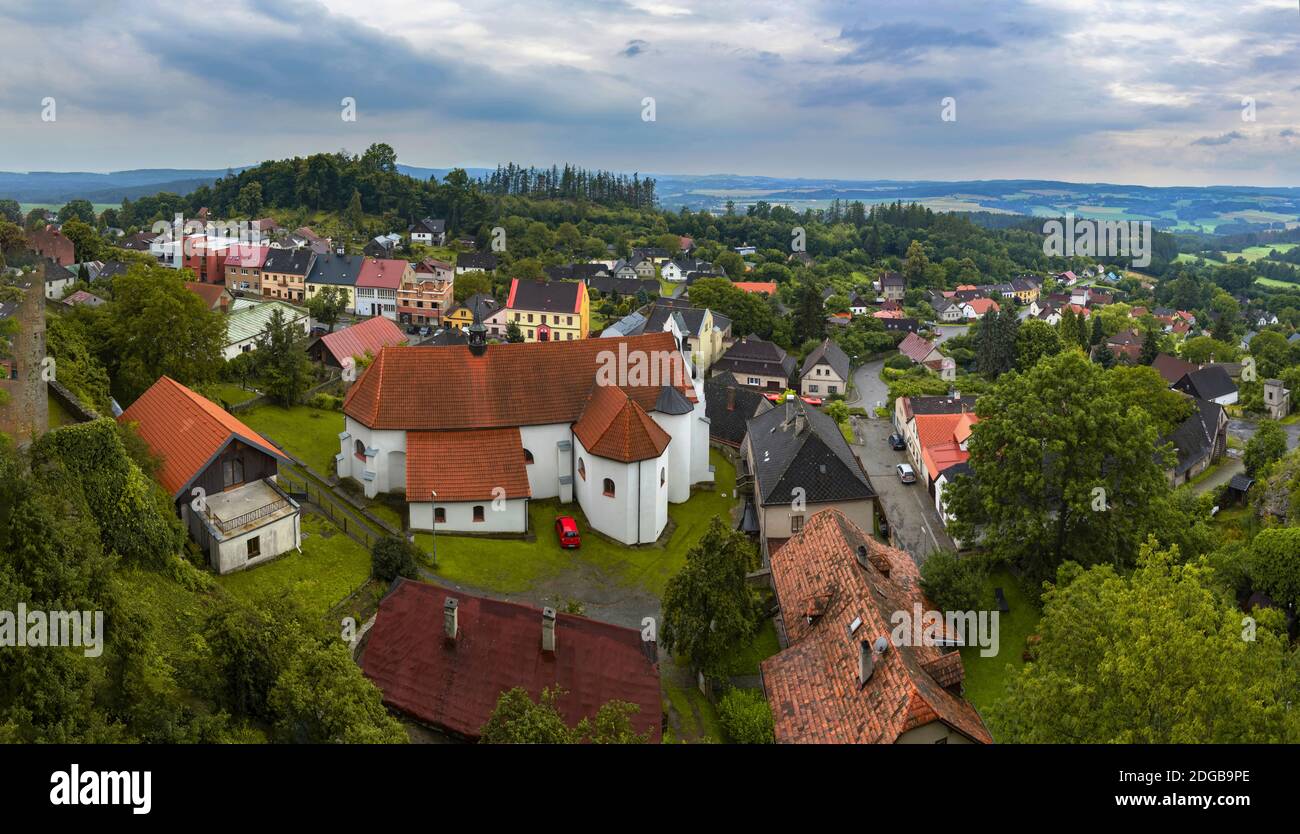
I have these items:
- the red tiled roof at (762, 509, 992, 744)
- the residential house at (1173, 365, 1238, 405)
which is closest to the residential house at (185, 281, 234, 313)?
the red tiled roof at (762, 509, 992, 744)

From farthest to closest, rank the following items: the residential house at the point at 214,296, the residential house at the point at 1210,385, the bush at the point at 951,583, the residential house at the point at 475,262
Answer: the residential house at the point at 475,262 → the residential house at the point at 1210,385 → the residential house at the point at 214,296 → the bush at the point at 951,583

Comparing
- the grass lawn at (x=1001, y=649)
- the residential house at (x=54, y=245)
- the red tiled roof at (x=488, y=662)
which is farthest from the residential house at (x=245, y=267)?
the grass lawn at (x=1001, y=649)

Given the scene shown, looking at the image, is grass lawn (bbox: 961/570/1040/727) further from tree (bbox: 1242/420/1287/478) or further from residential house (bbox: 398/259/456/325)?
residential house (bbox: 398/259/456/325)

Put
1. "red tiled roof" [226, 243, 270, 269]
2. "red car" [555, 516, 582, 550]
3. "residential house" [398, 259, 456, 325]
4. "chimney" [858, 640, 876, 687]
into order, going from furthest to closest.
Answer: "red tiled roof" [226, 243, 270, 269]
"residential house" [398, 259, 456, 325]
"red car" [555, 516, 582, 550]
"chimney" [858, 640, 876, 687]

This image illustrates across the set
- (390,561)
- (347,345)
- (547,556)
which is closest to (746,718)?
(390,561)

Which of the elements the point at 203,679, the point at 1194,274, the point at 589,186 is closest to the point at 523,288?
the point at 203,679

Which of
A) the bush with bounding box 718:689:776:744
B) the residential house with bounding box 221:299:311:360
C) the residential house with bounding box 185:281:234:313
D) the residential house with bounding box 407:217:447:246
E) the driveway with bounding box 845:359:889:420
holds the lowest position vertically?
the bush with bounding box 718:689:776:744

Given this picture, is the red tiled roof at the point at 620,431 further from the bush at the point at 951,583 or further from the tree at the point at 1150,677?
the tree at the point at 1150,677

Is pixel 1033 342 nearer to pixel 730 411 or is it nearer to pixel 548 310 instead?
pixel 730 411
